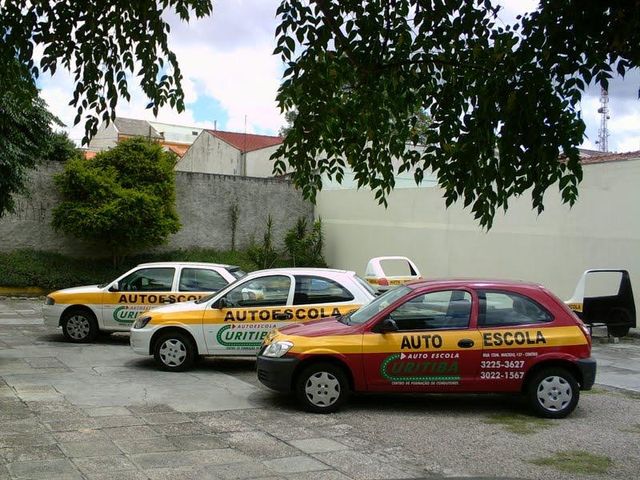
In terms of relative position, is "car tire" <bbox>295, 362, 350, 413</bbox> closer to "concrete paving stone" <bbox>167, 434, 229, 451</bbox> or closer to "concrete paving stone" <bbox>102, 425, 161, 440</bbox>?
"concrete paving stone" <bbox>167, 434, 229, 451</bbox>

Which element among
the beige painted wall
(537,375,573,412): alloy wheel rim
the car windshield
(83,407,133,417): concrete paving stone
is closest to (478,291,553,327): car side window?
(537,375,573,412): alloy wheel rim

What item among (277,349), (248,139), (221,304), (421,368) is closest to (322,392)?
(277,349)

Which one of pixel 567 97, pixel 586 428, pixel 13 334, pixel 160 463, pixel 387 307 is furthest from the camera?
pixel 13 334

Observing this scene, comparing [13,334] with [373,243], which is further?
[373,243]

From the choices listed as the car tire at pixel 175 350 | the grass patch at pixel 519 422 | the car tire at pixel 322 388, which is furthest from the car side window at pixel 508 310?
the car tire at pixel 175 350

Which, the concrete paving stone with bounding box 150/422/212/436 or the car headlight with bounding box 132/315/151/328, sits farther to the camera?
the car headlight with bounding box 132/315/151/328

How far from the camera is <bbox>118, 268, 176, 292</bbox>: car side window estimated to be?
12281mm

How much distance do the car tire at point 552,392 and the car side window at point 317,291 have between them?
3133 millimetres

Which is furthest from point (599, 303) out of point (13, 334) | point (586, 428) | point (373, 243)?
point (13, 334)

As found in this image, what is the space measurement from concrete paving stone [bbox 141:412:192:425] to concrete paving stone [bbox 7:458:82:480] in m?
1.48

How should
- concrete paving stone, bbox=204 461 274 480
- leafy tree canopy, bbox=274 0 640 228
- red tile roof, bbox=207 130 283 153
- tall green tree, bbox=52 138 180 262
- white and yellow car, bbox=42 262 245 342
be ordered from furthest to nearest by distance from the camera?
red tile roof, bbox=207 130 283 153 < tall green tree, bbox=52 138 180 262 < white and yellow car, bbox=42 262 245 342 < concrete paving stone, bbox=204 461 274 480 < leafy tree canopy, bbox=274 0 640 228

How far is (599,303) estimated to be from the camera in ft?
46.0

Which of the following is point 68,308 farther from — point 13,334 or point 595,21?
point 595,21

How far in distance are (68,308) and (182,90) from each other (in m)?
7.39
